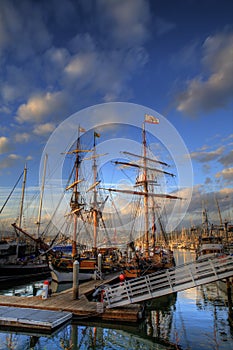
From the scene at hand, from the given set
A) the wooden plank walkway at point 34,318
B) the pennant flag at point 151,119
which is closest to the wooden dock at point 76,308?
the wooden plank walkway at point 34,318

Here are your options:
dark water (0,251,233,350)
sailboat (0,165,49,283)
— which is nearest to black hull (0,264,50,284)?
sailboat (0,165,49,283)

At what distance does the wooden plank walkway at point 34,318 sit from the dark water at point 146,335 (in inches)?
Answer: 15.7

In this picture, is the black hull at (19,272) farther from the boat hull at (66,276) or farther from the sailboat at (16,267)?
the boat hull at (66,276)

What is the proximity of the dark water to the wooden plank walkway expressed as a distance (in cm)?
40

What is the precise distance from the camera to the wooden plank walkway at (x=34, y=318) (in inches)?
504

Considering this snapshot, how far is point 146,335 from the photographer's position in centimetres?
1370

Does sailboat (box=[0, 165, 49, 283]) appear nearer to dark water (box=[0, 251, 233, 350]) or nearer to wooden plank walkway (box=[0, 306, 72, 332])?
wooden plank walkway (box=[0, 306, 72, 332])

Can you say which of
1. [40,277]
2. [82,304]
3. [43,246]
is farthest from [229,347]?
[40,277]

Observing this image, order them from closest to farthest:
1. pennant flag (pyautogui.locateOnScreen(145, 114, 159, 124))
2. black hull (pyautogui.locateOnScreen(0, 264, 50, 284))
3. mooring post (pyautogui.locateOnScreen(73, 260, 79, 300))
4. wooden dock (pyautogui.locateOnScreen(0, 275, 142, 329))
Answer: wooden dock (pyautogui.locateOnScreen(0, 275, 142, 329)) < mooring post (pyautogui.locateOnScreen(73, 260, 79, 300)) < black hull (pyautogui.locateOnScreen(0, 264, 50, 284)) < pennant flag (pyautogui.locateOnScreen(145, 114, 159, 124))

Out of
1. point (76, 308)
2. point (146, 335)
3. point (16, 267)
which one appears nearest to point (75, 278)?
point (76, 308)

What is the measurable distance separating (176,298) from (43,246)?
23.3 m

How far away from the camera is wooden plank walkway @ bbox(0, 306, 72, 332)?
1281cm

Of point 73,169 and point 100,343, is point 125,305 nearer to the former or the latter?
point 100,343

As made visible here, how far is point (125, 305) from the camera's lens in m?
16.0
